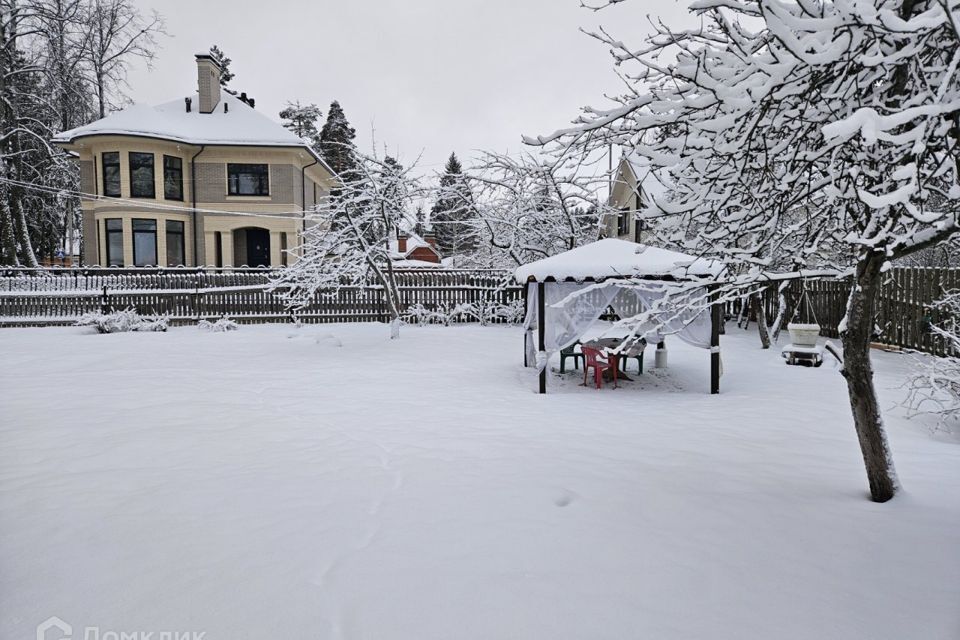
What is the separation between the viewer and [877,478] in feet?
13.8

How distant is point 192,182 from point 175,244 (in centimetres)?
287

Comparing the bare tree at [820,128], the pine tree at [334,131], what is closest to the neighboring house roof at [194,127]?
→ the pine tree at [334,131]

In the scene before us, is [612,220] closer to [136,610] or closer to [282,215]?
[282,215]

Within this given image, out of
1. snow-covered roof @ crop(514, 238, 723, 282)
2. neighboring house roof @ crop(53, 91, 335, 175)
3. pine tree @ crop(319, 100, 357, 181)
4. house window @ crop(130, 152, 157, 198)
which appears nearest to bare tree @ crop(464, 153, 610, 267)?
snow-covered roof @ crop(514, 238, 723, 282)

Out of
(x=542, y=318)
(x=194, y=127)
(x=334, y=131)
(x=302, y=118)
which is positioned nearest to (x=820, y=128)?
(x=542, y=318)

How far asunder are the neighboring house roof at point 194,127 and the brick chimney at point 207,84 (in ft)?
1.01

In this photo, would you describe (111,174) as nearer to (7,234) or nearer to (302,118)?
(7,234)

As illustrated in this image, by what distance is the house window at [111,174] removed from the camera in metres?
24.6

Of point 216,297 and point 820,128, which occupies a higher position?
point 820,128

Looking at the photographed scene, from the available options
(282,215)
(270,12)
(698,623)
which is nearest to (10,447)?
(698,623)

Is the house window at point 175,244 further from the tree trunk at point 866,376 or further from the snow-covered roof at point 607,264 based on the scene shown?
the tree trunk at point 866,376

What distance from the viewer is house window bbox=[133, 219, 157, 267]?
81.3 feet

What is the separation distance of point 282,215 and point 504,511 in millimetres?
24827

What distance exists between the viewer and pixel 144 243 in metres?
24.9
